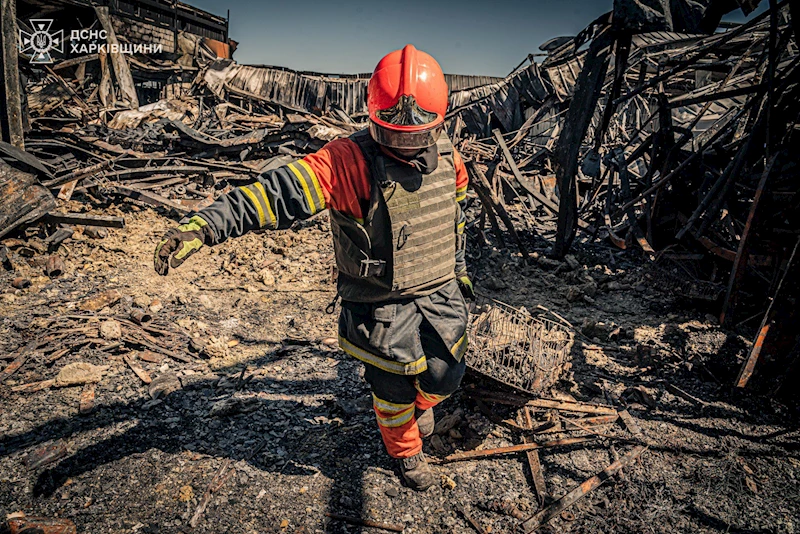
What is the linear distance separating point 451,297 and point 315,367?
5.63 ft

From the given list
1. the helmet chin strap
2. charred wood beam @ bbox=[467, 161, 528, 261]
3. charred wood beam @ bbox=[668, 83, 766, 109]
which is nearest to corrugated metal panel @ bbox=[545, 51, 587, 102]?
charred wood beam @ bbox=[467, 161, 528, 261]

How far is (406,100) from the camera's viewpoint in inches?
84.6

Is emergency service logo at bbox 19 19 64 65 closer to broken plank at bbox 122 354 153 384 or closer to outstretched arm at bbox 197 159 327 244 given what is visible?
Result: broken plank at bbox 122 354 153 384

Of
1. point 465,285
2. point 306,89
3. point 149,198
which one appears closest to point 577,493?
point 465,285

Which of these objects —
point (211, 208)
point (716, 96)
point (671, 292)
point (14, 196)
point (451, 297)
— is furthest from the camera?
point (14, 196)

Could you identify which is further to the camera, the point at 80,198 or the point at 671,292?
the point at 80,198

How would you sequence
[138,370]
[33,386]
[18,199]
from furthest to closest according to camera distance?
[18,199]
[138,370]
[33,386]

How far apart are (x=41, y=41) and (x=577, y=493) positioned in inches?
666

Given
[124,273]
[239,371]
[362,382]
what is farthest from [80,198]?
[362,382]

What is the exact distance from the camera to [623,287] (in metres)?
5.69

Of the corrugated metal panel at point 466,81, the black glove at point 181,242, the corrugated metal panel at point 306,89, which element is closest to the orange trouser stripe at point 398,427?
the black glove at point 181,242

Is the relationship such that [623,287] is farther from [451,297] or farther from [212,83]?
[212,83]

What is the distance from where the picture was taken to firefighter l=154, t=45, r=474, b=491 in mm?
2117

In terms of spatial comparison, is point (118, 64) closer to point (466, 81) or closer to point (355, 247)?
point (466, 81)
